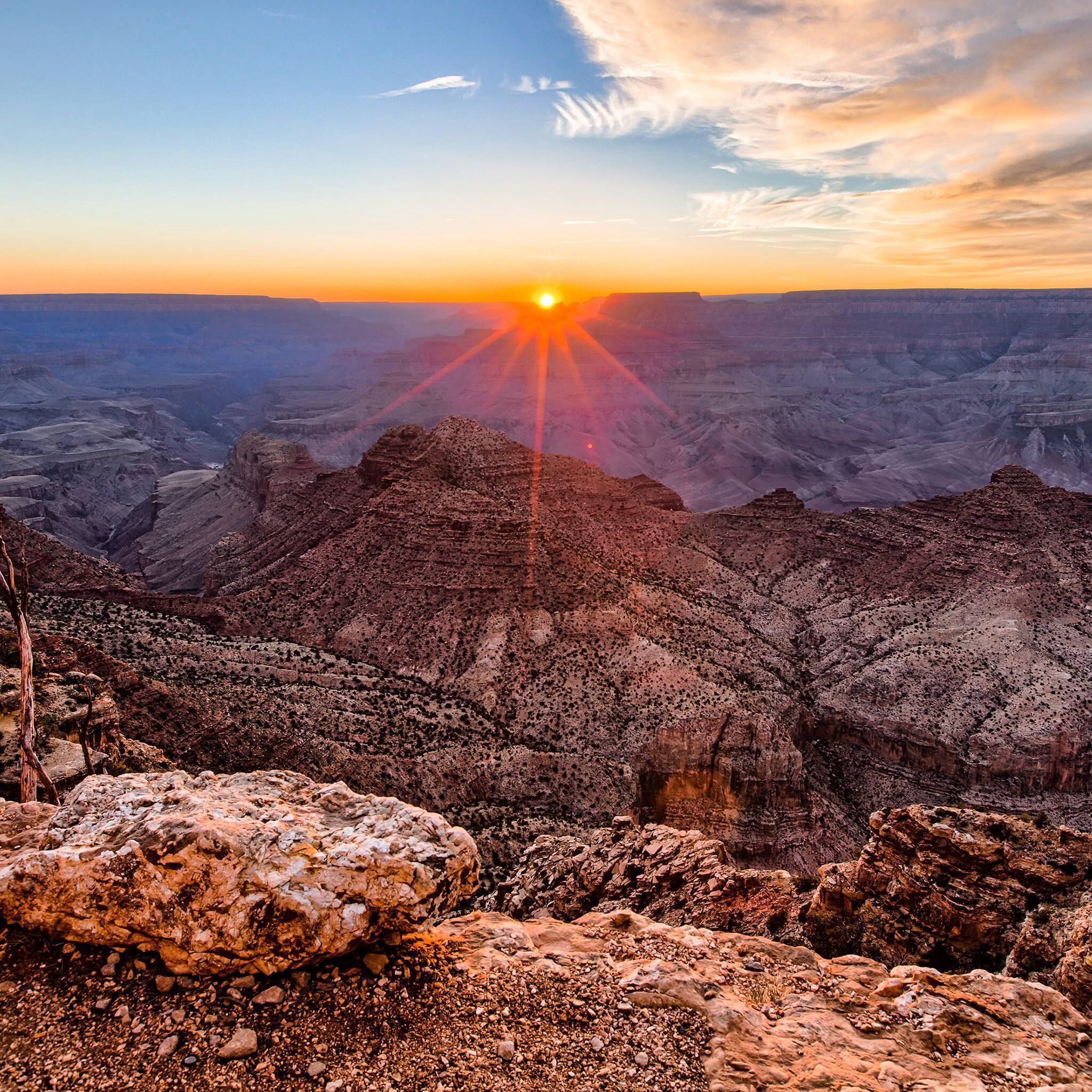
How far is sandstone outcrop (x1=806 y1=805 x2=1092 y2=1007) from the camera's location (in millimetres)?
13258

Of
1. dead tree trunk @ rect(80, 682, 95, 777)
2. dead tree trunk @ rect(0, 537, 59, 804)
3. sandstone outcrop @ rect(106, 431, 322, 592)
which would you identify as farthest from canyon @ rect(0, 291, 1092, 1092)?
sandstone outcrop @ rect(106, 431, 322, 592)

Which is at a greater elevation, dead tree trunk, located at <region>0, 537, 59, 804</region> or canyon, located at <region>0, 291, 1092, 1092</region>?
dead tree trunk, located at <region>0, 537, 59, 804</region>

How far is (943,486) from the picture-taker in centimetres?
16262

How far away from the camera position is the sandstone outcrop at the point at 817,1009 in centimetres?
874

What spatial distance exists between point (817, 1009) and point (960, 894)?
6018 mm

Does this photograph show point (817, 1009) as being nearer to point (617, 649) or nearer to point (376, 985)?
point (376, 985)

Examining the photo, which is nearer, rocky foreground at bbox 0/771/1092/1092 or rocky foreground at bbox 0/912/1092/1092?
rocky foreground at bbox 0/912/1092/1092

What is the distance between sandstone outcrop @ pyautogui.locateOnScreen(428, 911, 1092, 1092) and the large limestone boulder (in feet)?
5.40

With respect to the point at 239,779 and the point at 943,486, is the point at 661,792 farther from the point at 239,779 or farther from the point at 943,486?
the point at 943,486

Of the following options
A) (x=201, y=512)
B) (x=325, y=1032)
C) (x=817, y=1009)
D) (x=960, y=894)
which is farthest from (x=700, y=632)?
(x=201, y=512)

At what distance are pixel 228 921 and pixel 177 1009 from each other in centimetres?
95

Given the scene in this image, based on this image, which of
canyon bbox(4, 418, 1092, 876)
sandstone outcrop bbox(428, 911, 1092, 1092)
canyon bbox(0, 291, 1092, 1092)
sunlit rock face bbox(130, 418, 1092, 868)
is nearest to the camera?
canyon bbox(0, 291, 1092, 1092)

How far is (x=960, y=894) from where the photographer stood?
47.5 ft

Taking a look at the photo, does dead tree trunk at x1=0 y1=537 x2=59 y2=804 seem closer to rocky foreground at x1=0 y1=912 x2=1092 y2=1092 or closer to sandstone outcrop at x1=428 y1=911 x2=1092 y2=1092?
rocky foreground at x1=0 y1=912 x2=1092 y2=1092
